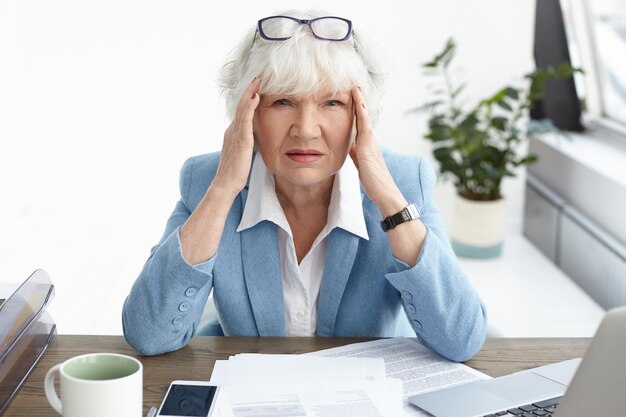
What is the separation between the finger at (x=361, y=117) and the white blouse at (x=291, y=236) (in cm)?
13

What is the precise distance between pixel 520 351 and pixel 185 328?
61 cm

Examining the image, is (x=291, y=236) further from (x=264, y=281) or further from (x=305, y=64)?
(x=305, y=64)

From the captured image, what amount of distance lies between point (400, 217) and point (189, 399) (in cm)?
54

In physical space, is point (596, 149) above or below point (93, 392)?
below

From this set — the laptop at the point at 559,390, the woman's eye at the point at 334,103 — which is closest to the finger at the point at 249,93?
the woman's eye at the point at 334,103

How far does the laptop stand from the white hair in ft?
2.09

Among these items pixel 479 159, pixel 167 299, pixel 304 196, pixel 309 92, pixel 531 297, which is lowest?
pixel 531 297

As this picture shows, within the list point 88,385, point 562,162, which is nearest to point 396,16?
point 562,162

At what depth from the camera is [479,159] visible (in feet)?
13.9

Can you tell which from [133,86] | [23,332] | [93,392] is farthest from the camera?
[133,86]

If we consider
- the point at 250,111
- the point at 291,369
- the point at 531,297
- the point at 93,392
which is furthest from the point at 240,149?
the point at 531,297

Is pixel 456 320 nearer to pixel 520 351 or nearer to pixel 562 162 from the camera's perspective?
pixel 520 351

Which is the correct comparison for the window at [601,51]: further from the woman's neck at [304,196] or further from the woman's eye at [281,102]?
the woman's eye at [281,102]

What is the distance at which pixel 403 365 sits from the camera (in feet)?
4.96
